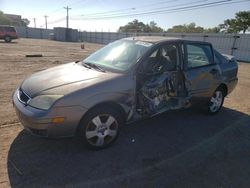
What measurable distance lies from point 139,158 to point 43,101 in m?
1.56

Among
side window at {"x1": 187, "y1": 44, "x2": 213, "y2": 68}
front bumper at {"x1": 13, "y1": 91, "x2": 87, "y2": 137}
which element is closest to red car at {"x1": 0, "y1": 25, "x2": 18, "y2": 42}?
side window at {"x1": 187, "y1": 44, "x2": 213, "y2": 68}

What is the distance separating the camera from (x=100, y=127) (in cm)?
363

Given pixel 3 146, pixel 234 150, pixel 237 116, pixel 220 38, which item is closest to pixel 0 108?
pixel 3 146

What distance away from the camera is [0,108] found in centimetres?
521

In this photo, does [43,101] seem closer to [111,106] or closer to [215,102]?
[111,106]

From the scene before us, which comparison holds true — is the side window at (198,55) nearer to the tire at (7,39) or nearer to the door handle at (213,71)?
the door handle at (213,71)

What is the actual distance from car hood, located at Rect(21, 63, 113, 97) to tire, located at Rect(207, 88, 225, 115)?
8.99ft

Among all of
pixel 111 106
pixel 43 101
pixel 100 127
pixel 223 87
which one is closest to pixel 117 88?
pixel 111 106

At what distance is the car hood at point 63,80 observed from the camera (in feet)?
11.3

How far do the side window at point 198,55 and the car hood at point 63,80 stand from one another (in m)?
1.85

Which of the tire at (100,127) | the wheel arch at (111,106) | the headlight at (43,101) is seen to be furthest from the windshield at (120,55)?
the headlight at (43,101)

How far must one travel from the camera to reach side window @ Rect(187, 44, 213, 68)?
4840 millimetres

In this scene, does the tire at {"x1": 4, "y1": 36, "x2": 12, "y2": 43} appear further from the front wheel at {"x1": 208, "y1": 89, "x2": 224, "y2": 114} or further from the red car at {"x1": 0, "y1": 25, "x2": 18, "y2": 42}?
the front wheel at {"x1": 208, "y1": 89, "x2": 224, "y2": 114}

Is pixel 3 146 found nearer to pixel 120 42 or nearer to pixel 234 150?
pixel 120 42
